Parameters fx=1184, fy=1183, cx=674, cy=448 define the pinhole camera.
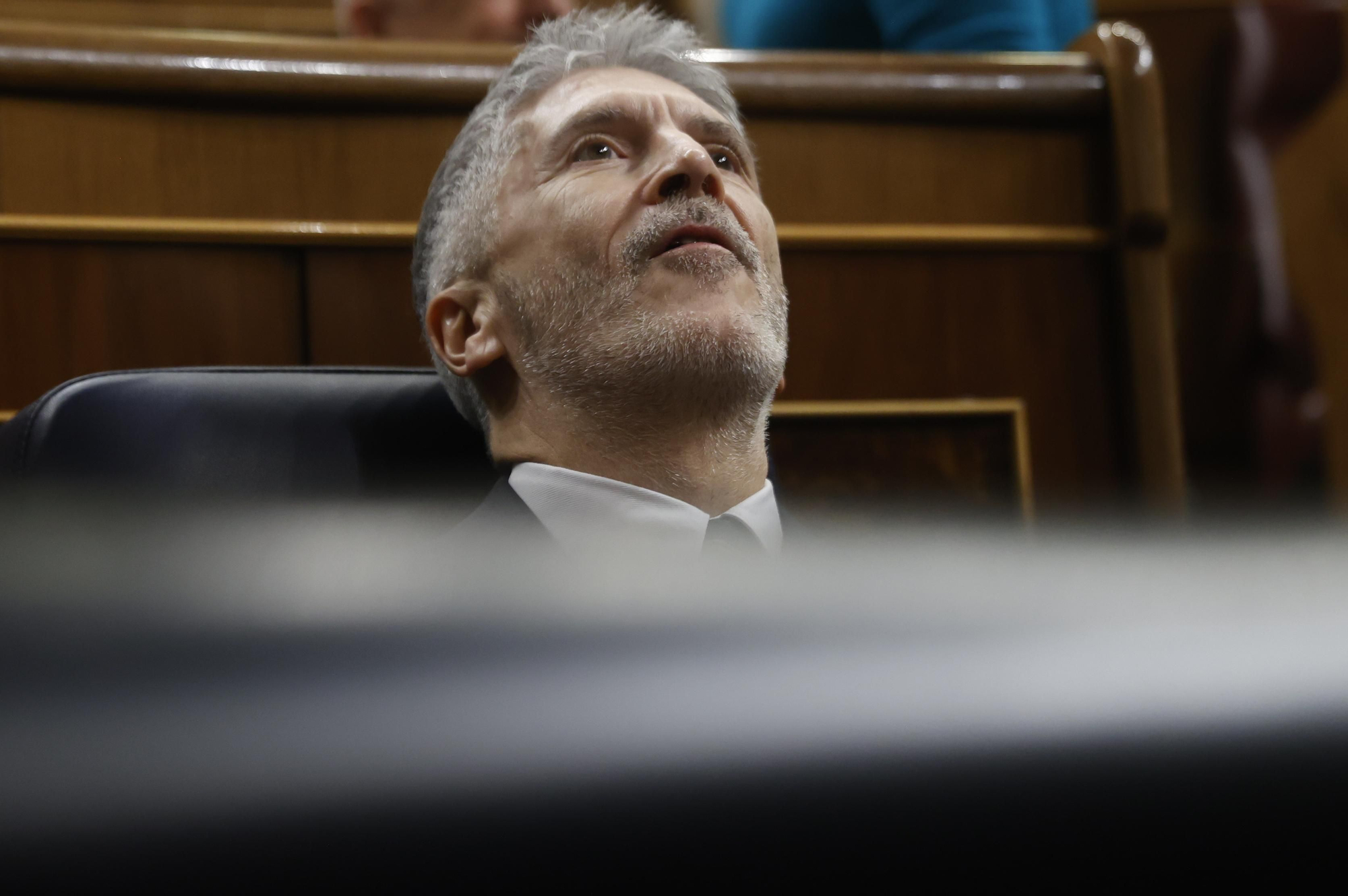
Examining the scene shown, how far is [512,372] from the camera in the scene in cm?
68

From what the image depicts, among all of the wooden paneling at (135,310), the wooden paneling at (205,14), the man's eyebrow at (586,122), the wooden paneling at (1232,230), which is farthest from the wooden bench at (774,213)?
the wooden paneling at (205,14)

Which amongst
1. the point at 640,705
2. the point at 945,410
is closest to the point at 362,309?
the point at 945,410

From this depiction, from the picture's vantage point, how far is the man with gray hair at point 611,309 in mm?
628

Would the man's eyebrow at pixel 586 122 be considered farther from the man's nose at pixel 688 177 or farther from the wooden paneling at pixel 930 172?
the wooden paneling at pixel 930 172

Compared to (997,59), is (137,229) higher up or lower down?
lower down

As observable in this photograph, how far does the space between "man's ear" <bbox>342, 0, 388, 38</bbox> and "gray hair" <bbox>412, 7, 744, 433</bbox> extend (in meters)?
0.31

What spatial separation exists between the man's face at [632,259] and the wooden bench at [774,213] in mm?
201

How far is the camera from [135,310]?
801 mm

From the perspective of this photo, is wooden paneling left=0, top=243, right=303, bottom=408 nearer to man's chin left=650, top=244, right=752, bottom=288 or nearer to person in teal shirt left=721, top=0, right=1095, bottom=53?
man's chin left=650, top=244, right=752, bottom=288

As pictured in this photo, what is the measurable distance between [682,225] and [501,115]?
158 mm

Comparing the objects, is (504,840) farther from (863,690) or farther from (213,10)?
(213,10)

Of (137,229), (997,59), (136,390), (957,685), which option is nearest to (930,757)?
(957,685)

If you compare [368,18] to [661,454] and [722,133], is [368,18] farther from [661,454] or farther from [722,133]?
[661,454]

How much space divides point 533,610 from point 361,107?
0.85m
